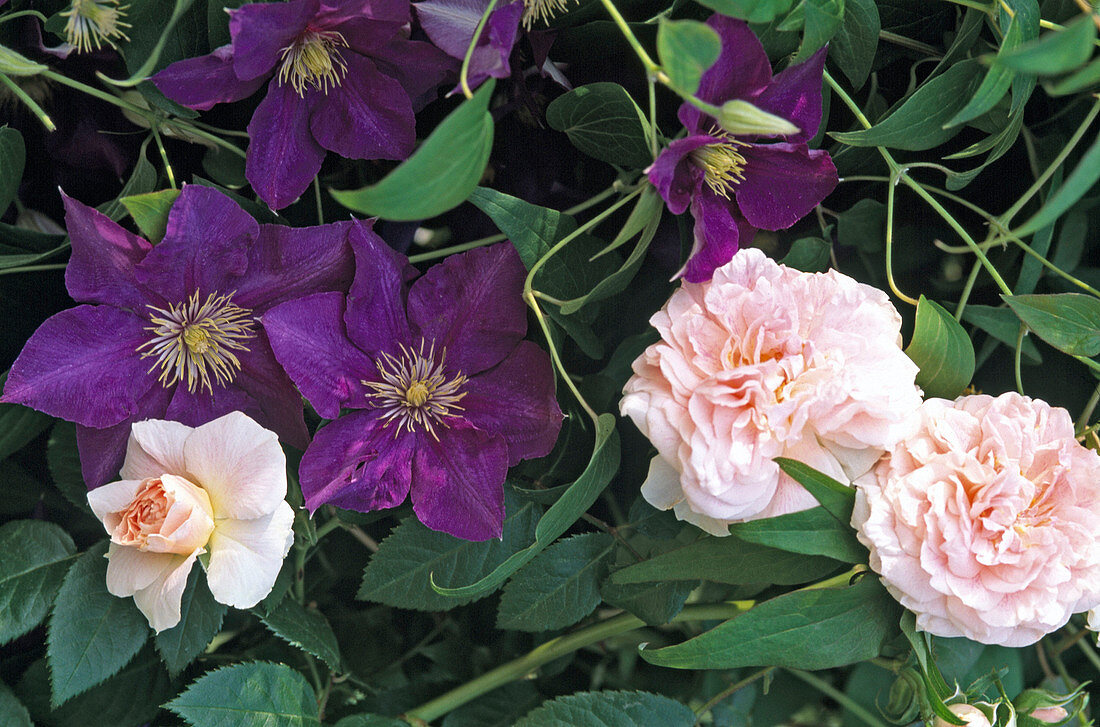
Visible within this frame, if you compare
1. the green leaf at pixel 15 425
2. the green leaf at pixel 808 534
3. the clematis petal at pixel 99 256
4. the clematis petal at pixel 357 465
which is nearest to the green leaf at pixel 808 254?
the green leaf at pixel 808 534

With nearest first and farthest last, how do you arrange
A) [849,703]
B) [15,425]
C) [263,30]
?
[263,30], [15,425], [849,703]

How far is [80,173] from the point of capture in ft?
1.60

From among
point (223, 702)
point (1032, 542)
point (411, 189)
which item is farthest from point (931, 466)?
point (223, 702)

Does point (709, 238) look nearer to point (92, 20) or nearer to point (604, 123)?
point (604, 123)

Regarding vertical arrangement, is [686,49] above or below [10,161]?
above

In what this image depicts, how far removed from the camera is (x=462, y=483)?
449 millimetres

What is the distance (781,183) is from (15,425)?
45 cm

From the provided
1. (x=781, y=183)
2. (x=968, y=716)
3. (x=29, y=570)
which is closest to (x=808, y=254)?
(x=781, y=183)

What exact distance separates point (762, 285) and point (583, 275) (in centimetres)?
10

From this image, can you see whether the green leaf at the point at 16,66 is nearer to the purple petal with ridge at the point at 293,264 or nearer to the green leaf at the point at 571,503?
the purple petal with ridge at the point at 293,264

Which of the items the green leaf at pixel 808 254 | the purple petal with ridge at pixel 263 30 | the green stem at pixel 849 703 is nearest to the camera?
the purple petal with ridge at pixel 263 30

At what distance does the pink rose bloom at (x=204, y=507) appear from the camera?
419 millimetres

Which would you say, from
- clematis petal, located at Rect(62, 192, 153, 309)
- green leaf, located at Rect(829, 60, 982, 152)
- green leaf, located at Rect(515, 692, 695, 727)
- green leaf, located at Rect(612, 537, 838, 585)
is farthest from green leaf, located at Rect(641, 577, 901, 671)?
clematis petal, located at Rect(62, 192, 153, 309)

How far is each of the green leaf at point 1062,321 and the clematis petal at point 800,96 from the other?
154 millimetres
